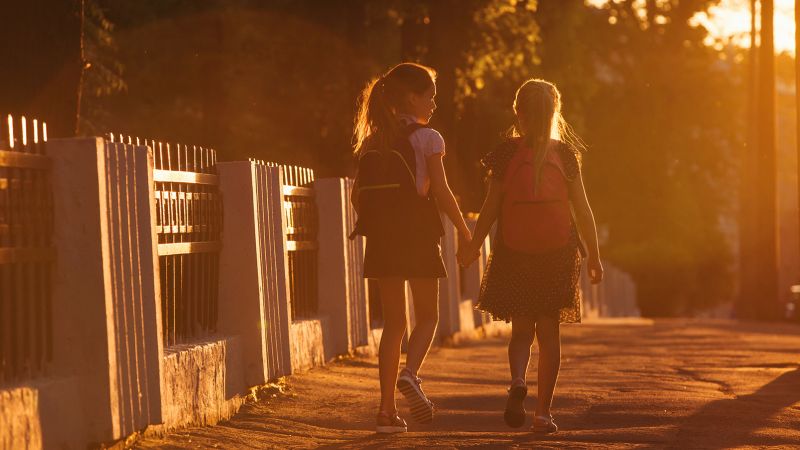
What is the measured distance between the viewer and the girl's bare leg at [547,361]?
25.9ft

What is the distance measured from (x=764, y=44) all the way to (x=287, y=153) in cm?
966

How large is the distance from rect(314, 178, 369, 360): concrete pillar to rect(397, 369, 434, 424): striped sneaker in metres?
4.33

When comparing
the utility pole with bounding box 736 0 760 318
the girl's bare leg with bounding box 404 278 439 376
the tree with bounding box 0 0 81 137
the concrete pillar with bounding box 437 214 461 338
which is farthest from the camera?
the utility pole with bounding box 736 0 760 318

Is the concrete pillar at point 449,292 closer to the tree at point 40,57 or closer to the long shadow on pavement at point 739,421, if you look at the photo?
the tree at point 40,57

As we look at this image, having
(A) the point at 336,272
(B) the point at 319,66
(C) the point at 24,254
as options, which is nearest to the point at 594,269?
(C) the point at 24,254

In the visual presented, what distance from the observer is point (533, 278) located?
25.8ft

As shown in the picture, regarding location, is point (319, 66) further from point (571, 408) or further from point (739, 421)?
point (739, 421)

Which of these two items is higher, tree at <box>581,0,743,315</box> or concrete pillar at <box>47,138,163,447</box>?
tree at <box>581,0,743,315</box>

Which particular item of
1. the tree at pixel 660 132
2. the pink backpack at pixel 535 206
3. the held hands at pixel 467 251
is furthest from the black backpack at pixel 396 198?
the tree at pixel 660 132

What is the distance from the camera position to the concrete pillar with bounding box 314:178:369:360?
12.4 m

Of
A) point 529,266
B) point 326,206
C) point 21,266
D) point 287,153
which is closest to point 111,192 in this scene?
point 21,266

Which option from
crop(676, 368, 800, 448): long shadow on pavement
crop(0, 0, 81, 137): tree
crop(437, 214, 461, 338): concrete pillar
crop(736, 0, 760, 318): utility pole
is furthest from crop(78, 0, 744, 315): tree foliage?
crop(676, 368, 800, 448): long shadow on pavement

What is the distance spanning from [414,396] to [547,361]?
0.68m

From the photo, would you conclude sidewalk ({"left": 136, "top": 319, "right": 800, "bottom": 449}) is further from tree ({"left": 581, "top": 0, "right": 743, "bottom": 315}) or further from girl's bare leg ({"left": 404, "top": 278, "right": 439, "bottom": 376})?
tree ({"left": 581, "top": 0, "right": 743, "bottom": 315})
